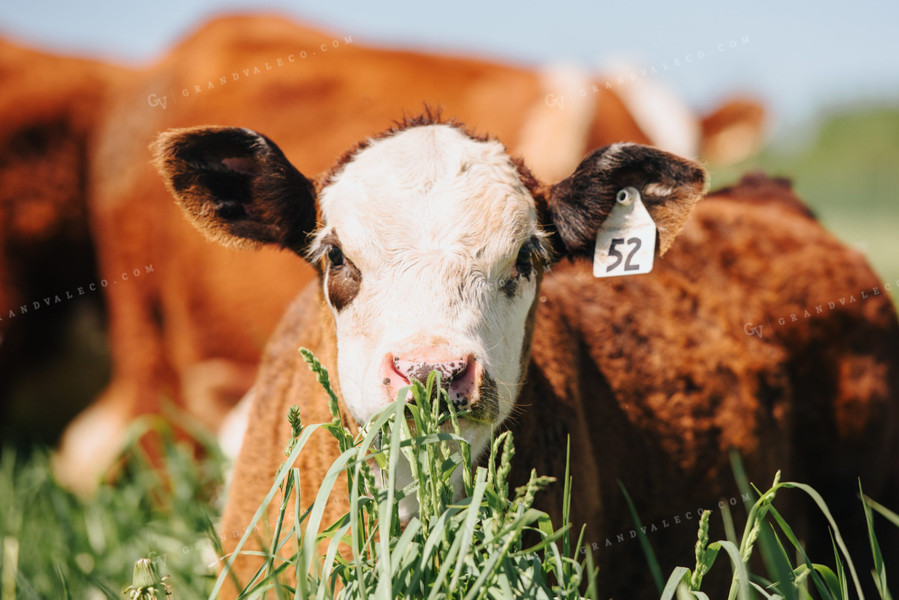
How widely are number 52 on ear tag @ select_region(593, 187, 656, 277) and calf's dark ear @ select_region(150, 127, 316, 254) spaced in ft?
3.04

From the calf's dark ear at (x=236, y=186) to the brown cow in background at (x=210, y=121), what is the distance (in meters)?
3.00

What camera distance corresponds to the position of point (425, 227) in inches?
94.4

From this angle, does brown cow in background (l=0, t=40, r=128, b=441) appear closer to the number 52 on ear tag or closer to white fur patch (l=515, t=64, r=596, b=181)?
white fur patch (l=515, t=64, r=596, b=181)

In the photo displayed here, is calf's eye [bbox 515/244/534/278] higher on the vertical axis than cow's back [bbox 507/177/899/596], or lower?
higher

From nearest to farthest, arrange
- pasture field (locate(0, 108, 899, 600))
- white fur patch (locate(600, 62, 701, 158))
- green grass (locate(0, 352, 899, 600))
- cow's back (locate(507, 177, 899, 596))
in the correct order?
green grass (locate(0, 352, 899, 600))
pasture field (locate(0, 108, 899, 600))
cow's back (locate(507, 177, 899, 596))
white fur patch (locate(600, 62, 701, 158))

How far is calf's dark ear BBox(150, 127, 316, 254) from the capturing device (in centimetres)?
262

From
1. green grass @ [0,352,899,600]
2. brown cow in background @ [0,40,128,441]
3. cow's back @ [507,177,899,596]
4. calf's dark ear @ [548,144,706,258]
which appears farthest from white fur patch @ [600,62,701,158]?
green grass @ [0,352,899,600]

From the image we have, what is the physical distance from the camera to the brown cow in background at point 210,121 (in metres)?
6.12

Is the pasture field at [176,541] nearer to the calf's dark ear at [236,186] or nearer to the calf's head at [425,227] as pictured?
the calf's head at [425,227]

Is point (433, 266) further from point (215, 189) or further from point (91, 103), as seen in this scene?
point (91, 103)

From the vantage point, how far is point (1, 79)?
22.7ft

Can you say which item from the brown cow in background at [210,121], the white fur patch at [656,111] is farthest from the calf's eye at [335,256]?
the white fur patch at [656,111]

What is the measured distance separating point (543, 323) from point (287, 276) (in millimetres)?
3106

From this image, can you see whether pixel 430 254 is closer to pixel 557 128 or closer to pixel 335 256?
pixel 335 256
